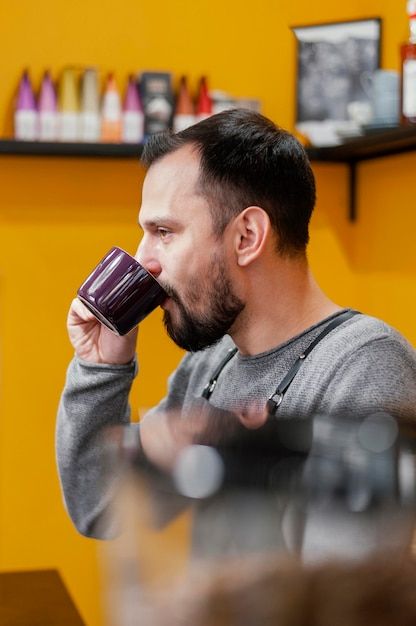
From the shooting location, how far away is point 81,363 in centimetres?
183

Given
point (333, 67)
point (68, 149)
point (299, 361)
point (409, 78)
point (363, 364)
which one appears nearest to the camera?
point (363, 364)

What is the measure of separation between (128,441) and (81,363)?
55.8 inches

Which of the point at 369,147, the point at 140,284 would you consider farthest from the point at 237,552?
the point at 369,147

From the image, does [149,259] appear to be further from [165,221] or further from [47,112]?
[47,112]

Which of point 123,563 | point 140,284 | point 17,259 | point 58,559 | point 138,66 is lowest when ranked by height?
point 58,559

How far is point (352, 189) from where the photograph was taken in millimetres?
3389

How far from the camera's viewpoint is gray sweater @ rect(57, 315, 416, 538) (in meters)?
1.39

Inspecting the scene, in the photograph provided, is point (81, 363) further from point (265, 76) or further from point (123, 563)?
point (265, 76)

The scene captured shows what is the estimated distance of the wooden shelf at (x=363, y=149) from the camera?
2.75m

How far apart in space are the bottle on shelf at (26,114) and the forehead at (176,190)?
59.2 inches

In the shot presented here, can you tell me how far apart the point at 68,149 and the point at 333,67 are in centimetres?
95

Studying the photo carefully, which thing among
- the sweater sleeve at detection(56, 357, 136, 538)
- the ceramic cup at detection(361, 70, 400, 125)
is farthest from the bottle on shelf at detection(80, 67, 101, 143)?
the sweater sleeve at detection(56, 357, 136, 538)

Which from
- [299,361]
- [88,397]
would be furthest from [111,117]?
[299,361]

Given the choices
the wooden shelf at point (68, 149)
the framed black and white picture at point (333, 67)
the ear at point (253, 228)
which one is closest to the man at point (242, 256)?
the ear at point (253, 228)
